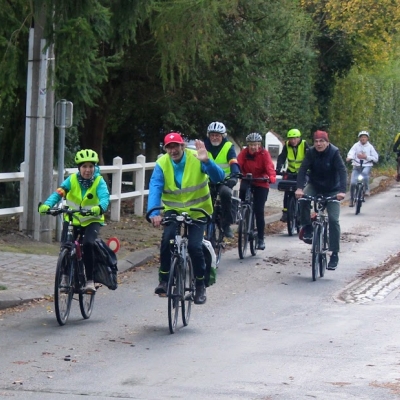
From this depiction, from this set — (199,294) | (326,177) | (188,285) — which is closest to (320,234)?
(326,177)

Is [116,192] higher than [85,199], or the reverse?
[85,199]

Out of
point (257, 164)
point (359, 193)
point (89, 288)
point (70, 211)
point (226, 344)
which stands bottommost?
point (226, 344)

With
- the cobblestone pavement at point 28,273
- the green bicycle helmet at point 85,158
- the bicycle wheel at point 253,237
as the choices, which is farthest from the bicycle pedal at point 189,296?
the bicycle wheel at point 253,237

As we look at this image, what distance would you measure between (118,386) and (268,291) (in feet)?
16.9

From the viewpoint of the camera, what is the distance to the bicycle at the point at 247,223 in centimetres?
1470

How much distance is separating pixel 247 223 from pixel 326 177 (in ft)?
5.63

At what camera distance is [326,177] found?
13578 mm

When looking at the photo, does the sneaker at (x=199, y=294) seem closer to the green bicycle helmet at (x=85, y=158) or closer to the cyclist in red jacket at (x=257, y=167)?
the green bicycle helmet at (x=85, y=158)

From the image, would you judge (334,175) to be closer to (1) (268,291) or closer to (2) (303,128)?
(1) (268,291)

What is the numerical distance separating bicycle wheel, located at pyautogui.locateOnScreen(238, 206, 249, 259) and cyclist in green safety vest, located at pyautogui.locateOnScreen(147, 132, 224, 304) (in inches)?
187

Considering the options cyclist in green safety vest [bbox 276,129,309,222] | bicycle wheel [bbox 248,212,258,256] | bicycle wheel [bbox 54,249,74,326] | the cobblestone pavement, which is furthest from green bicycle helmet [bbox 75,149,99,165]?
cyclist in green safety vest [bbox 276,129,309,222]

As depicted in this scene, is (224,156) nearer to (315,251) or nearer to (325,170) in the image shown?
(325,170)

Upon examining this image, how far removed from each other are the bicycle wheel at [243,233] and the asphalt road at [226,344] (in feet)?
3.29

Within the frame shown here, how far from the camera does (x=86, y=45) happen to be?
537 inches
